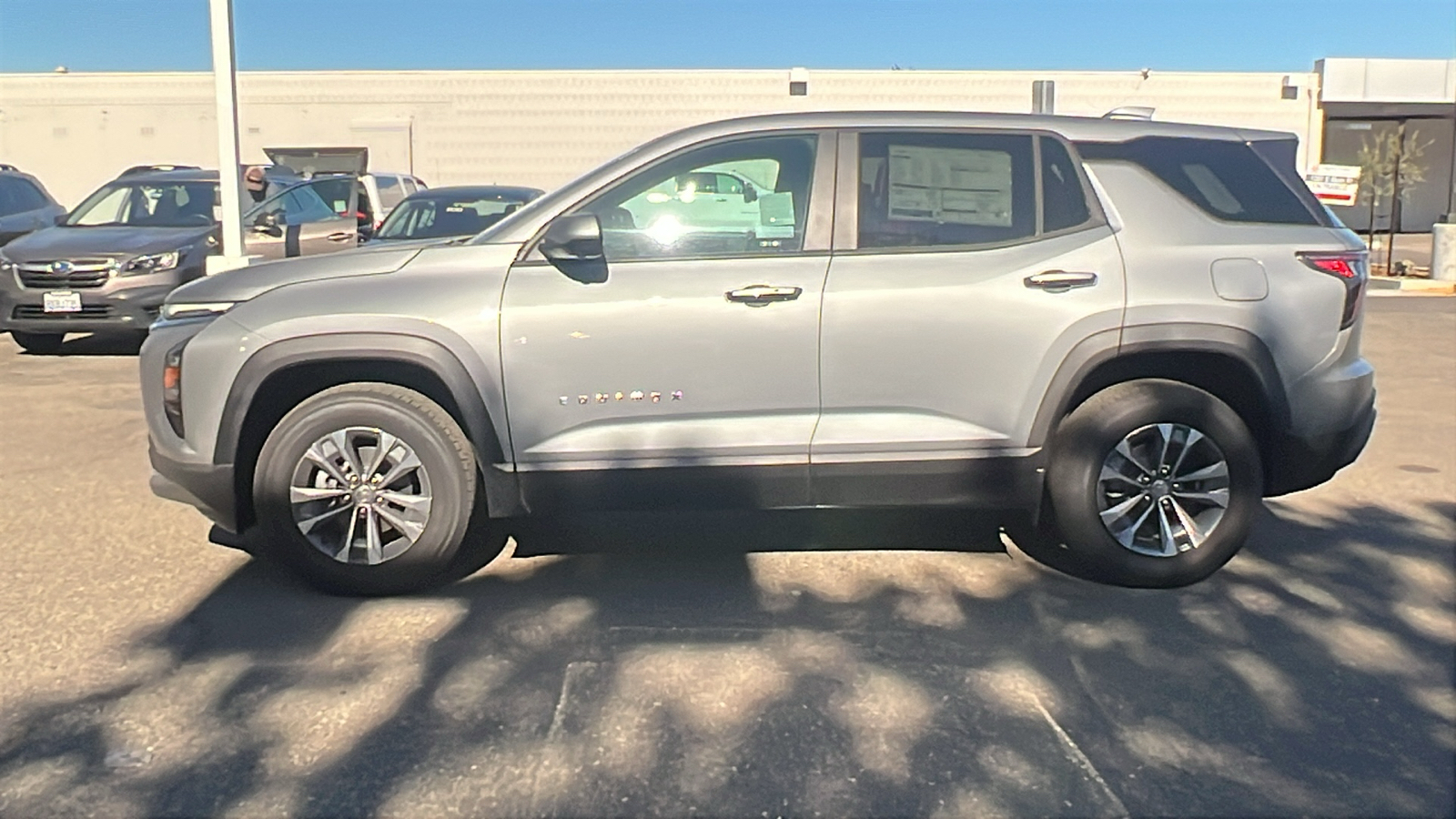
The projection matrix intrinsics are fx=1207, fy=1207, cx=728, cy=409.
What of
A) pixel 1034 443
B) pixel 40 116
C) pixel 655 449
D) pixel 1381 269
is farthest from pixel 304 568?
pixel 40 116

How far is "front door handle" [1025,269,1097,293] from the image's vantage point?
436 cm

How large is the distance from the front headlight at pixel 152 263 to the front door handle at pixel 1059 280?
28.4 ft

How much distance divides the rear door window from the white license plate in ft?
27.2

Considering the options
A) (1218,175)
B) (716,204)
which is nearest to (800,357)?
(716,204)

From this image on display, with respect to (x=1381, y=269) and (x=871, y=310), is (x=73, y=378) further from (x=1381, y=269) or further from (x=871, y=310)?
(x=1381, y=269)

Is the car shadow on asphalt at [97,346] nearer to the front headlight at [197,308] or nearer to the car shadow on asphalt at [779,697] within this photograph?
the front headlight at [197,308]

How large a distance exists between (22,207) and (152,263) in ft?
15.4

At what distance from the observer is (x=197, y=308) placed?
440 centimetres

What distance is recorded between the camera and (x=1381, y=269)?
20.5 metres

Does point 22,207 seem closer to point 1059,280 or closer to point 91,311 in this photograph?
point 91,311

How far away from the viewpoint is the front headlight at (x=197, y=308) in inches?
171

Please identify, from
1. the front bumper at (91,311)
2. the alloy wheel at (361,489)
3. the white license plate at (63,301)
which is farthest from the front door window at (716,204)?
the white license plate at (63,301)

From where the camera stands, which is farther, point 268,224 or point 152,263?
point 268,224

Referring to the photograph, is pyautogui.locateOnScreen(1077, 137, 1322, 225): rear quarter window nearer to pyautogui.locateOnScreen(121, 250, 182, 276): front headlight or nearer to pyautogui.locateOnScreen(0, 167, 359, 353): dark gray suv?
pyautogui.locateOnScreen(0, 167, 359, 353): dark gray suv
